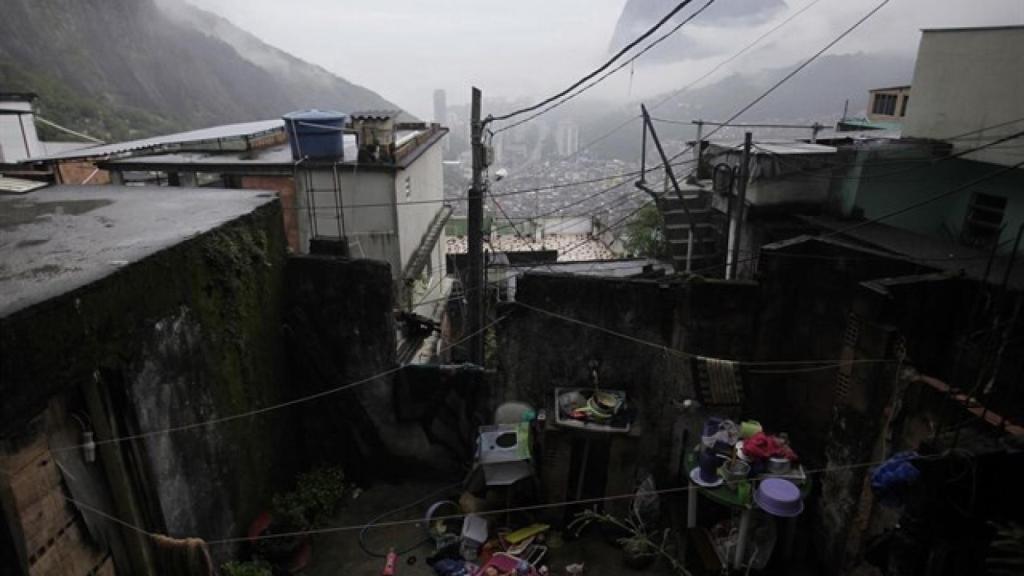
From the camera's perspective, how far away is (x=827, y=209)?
14141 mm

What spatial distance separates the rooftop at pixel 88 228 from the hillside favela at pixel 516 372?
72mm

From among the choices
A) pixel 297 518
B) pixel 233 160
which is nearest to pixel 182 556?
pixel 297 518

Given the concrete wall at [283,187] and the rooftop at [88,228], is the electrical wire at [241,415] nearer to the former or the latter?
the rooftop at [88,228]

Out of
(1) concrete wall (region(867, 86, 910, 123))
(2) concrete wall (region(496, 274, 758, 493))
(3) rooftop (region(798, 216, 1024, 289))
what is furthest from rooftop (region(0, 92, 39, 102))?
(1) concrete wall (region(867, 86, 910, 123))

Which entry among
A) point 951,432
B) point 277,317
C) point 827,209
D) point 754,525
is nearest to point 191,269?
point 277,317

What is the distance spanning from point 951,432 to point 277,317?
29.6 feet

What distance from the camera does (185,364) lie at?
22.9 feet

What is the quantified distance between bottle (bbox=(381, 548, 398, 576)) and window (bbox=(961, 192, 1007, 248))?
13880 millimetres

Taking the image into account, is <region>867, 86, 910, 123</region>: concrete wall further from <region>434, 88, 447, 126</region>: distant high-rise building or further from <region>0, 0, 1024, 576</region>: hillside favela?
<region>434, 88, 447, 126</region>: distant high-rise building

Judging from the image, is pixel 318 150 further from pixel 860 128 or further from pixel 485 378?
pixel 860 128

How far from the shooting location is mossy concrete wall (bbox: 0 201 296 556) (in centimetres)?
495

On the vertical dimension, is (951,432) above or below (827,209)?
below

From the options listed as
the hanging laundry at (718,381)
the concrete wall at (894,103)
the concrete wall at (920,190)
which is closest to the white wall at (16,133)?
the hanging laundry at (718,381)

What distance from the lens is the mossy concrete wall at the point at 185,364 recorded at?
16.2 ft
